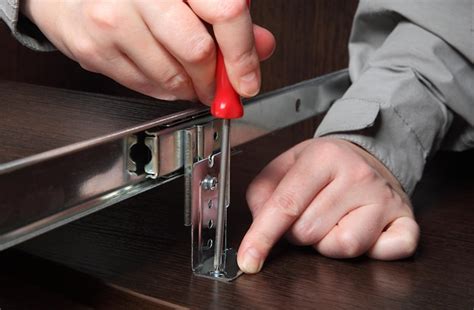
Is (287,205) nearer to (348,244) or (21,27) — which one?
(348,244)

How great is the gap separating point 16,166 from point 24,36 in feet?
1.11

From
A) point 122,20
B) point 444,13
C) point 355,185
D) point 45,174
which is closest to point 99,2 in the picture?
point 122,20

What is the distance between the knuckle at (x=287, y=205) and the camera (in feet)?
1.93

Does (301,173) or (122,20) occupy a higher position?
(122,20)

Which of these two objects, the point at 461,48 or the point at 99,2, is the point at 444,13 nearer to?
the point at 461,48

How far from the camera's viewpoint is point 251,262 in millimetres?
559

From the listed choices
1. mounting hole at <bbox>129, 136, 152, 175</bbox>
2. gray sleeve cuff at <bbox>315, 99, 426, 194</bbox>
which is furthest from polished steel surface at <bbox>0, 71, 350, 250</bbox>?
gray sleeve cuff at <bbox>315, 99, 426, 194</bbox>

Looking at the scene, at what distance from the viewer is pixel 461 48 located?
86 centimetres

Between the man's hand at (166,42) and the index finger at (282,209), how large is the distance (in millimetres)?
106

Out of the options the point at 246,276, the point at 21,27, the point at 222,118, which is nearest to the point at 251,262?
the point at 246,276

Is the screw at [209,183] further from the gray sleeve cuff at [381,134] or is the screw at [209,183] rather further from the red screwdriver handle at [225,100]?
the gray sleeve cuff at [381,134]

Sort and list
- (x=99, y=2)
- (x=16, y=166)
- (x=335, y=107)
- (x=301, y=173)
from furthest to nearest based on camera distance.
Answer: (x=335, y=107) < (x=301, y=173) < (x=99, y=2) < (x=16, y=166)

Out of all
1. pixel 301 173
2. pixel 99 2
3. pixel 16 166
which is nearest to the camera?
pixel 16 166

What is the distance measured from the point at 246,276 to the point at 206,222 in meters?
0.05
